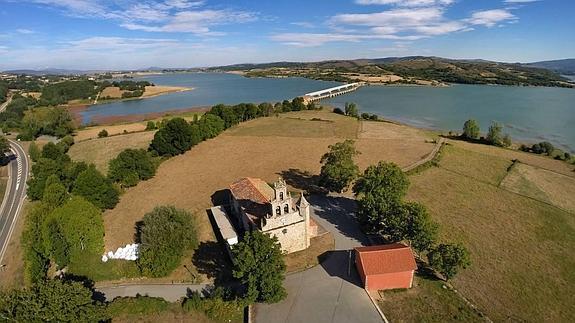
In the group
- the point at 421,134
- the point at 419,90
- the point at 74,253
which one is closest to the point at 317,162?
the point at 421,134

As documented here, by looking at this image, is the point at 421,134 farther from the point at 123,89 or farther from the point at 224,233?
the point at 123,89

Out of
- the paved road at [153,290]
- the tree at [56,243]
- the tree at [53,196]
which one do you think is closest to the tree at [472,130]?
the paved road at [153,290]

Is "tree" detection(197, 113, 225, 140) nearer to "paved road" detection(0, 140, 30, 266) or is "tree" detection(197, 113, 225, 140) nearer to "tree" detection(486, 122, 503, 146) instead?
"paved road" detection(0, 140, 30, 266)

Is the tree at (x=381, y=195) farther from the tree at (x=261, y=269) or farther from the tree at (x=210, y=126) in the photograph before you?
the tree at (x=210, y=126)

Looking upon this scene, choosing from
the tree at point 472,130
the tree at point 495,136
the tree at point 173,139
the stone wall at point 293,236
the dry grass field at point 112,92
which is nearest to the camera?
the stone wall at point 293,236

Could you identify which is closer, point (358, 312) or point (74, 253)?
point (358, 312)

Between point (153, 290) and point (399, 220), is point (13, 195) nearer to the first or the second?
point (153, 290)

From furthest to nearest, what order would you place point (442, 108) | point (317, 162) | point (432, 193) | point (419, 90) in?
1. point (419, 90)
2. point (442, 108)
3. point (317, 162)
4. point (432, 193)
